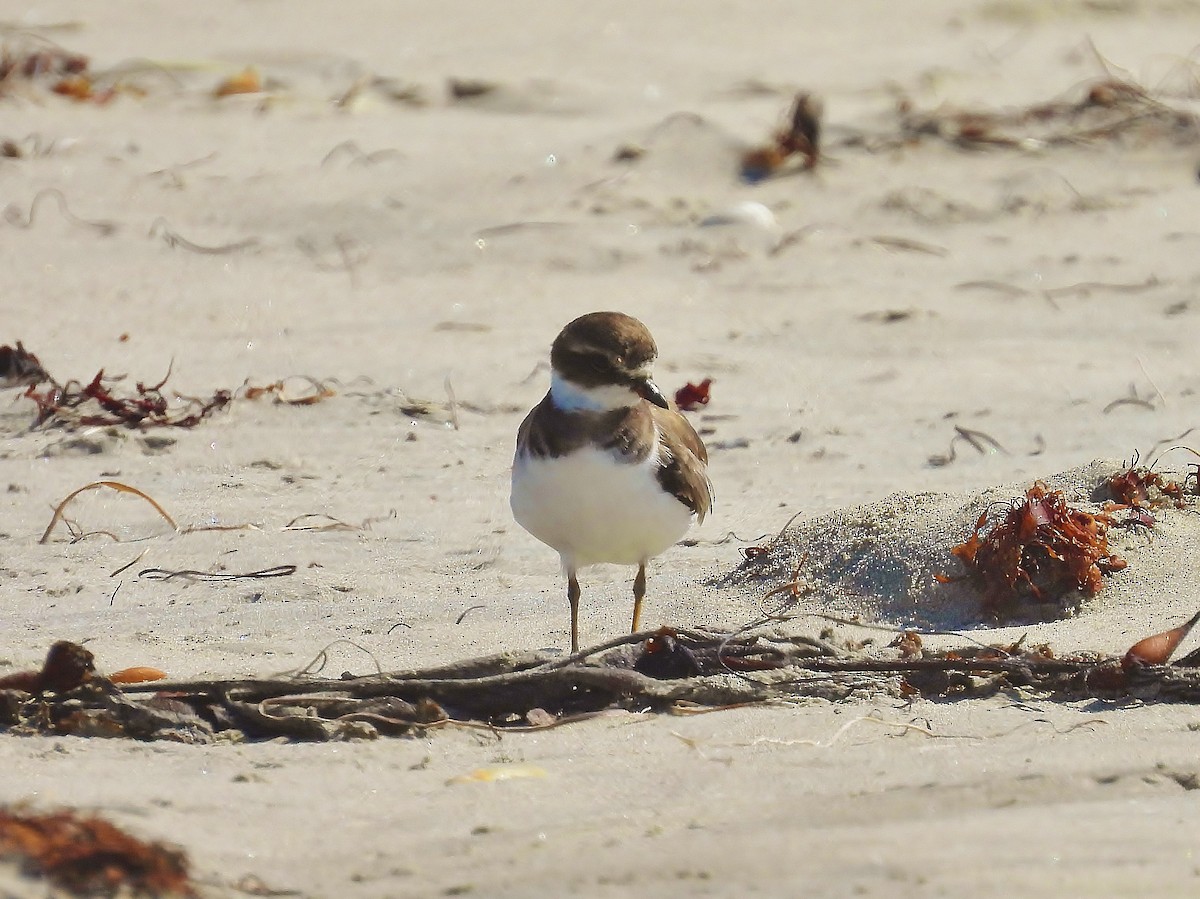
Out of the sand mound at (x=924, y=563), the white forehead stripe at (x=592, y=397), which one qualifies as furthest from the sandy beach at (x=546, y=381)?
the white forehead stripe at (x=592, y=397)

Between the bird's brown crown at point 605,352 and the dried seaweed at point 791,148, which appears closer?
the bird's brown crown at point 605,352

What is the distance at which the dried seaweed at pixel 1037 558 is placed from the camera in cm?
500

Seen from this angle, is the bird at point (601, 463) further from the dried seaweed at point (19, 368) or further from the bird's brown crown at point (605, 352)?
the dried seaweed at point (19, 368)

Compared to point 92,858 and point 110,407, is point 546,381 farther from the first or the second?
point 92,858

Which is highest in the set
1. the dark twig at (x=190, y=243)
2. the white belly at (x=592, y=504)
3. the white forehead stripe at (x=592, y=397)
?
the dark twig at (x=190, y=243)

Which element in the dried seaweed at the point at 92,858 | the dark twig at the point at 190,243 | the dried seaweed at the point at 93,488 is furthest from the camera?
the dark twig at the point at 190,243

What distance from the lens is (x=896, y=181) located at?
9805 millimetres

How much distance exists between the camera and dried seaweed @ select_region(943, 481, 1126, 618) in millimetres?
4996

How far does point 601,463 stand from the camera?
16.4 feet

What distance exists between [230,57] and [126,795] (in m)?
8.68

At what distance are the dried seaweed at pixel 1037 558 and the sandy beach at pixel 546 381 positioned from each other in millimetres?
88

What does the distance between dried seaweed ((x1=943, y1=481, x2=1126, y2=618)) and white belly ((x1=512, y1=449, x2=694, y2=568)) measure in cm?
87

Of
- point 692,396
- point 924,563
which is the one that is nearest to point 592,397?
point 924,563

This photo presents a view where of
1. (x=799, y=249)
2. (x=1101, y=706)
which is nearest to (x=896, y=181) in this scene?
(x=799, y=249)
